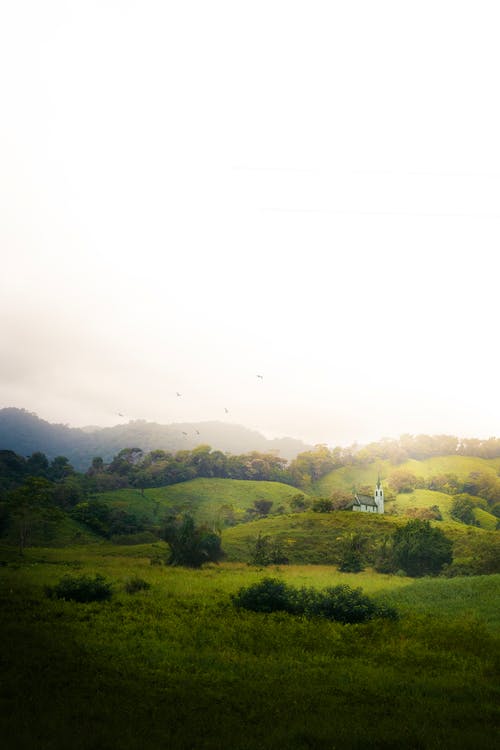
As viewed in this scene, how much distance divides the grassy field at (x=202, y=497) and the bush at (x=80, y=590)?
35.8 m

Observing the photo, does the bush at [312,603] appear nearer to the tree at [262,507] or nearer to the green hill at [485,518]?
the tree at [262,507]

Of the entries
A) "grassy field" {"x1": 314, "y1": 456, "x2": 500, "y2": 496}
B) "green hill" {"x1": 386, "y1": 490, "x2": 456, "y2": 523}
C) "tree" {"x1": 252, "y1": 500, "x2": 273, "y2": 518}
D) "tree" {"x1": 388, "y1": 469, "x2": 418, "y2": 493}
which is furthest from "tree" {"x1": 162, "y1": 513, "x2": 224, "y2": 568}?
"tree" {"x1": 388, "y1": 469, "x2": 418, "y2": 493}

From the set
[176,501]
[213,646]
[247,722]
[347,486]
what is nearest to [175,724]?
[247,722]

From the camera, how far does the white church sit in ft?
180

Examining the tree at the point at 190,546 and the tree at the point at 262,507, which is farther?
the tree at the point at 262,507

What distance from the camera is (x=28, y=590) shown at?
21062 millimetres

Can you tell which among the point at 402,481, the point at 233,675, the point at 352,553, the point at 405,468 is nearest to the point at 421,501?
the point at 402,481

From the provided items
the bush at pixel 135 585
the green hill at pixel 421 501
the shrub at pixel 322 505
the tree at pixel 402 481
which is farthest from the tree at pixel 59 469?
the tree at pixel 402 481

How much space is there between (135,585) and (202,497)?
44469mm

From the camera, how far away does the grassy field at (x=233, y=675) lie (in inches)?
372

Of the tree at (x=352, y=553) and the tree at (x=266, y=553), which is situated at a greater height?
the tree at (x=352, y=553)

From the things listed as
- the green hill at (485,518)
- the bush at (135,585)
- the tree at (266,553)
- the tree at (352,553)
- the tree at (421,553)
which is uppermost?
the bush at (135,585)

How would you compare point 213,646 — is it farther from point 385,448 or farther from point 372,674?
point 385,448

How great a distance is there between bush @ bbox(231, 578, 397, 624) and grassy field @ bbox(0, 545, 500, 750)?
81 cm
